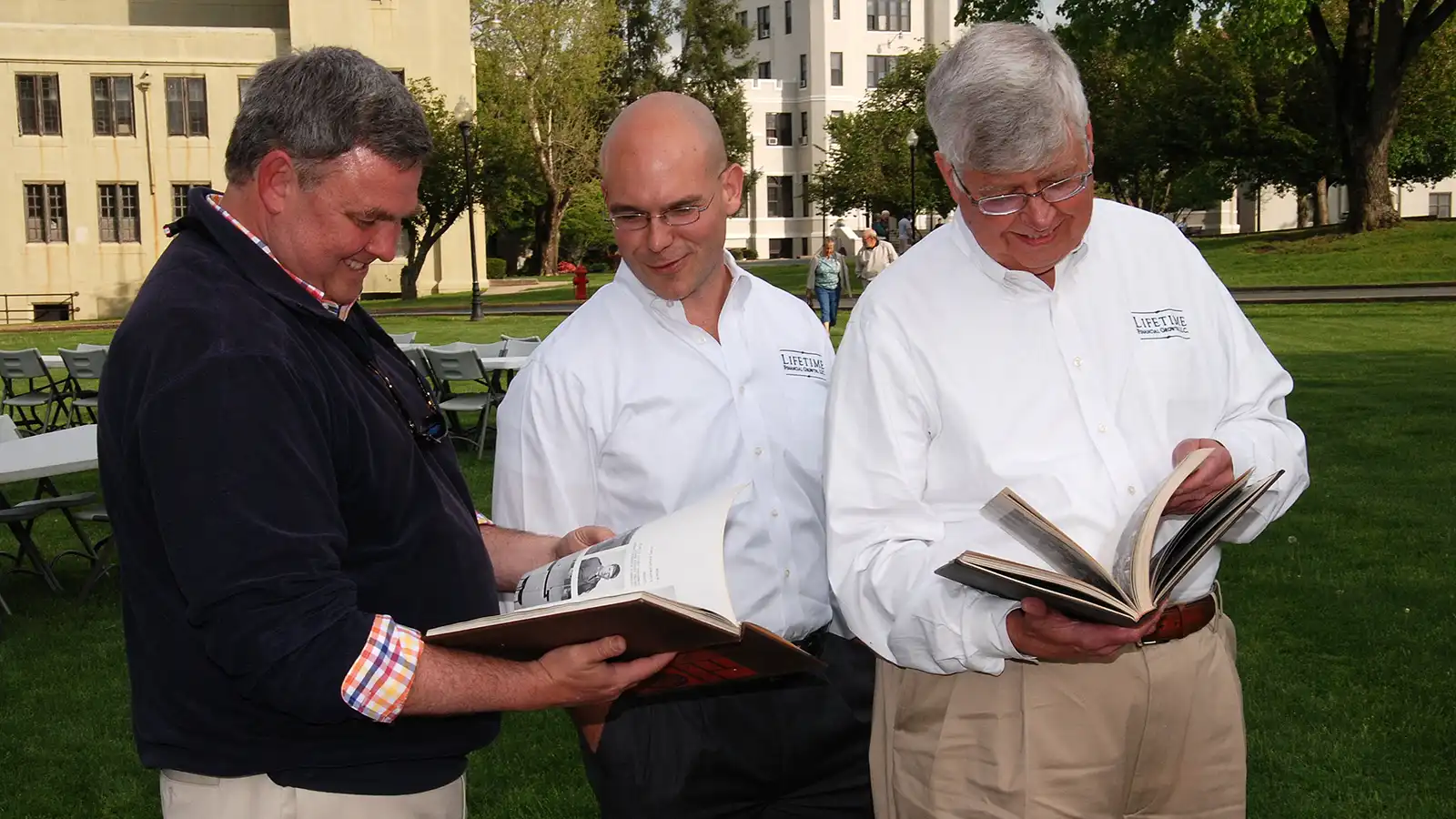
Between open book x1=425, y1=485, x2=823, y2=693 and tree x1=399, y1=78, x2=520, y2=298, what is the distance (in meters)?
39.5

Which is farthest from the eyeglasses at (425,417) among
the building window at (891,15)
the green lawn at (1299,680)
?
the building window at (891,15)

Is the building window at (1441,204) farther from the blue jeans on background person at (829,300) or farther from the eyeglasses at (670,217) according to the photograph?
the eyeglasses at (670,217)

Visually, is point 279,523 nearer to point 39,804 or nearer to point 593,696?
point 593,696

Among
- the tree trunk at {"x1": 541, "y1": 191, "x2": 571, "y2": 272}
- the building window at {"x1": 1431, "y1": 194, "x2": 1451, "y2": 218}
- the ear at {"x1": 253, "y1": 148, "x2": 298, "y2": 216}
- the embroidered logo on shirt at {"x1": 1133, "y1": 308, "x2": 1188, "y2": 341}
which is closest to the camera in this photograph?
the ear at {"x1": 253, "y1": 148, "x2": 298, "y2": 216}

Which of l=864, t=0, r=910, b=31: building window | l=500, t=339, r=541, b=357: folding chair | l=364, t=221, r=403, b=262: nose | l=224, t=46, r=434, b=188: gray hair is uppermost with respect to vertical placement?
l=864, t=0, r=910, b=31: building window

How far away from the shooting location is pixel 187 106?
46.0m

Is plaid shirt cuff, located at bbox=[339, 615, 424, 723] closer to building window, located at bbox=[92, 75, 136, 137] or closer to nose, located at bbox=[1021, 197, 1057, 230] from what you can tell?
nose, located at bbox=[1021, 197, 1057, 230]

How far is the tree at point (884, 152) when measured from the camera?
59906mm

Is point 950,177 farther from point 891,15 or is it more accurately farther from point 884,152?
point 891,15

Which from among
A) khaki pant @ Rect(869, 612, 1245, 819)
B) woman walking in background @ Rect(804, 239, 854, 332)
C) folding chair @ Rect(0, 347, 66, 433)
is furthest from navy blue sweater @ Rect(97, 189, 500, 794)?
woman walking in background @ Rect(804, 239, 854, 332)

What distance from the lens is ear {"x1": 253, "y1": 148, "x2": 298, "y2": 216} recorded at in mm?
2330

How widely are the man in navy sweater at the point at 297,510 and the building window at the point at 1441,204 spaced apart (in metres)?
85.5

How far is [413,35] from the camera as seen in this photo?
4819 centimetres

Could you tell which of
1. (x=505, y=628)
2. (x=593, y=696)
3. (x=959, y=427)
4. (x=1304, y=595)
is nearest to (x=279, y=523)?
(x=505, y=628)
